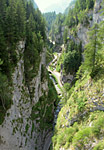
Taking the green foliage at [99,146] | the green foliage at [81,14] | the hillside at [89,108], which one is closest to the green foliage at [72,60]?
the green foliage at [81,14]

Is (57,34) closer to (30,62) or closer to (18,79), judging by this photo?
(30,62)

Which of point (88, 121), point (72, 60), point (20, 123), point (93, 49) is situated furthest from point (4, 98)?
point (72, 60)

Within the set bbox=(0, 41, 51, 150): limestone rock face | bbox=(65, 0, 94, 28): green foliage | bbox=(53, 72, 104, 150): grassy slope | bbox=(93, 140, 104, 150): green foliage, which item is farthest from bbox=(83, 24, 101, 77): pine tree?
bbox=(65, 0, 94, 28): green foliage

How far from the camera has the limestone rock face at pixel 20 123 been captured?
20466 mm

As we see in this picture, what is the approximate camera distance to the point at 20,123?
A: 24719mm

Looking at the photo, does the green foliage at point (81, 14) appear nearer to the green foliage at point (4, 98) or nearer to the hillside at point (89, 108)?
the hillside at point (89, 108)

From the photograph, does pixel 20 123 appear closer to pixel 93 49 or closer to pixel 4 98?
pixel 4 98

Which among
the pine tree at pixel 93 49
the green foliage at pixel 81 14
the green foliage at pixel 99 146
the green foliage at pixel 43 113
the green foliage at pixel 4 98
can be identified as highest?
the green foliage at pixel 81 14

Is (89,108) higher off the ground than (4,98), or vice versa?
(4,98)

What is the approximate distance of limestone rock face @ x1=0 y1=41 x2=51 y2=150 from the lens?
67.1ft

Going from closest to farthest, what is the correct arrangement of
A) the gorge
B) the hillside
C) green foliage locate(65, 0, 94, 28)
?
the hillside → the gorge → green foliage locate(65, 0, 94, 28)

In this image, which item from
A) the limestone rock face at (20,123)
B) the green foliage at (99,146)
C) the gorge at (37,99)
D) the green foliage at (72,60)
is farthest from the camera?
the green foliage at (72,60)

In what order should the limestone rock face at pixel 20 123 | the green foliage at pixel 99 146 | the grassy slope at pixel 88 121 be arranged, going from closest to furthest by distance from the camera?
1. the green foliage at pixel 99 146
2. the grassy slope at pixel 88 121
3. the limestone rock face at pixel 20 123

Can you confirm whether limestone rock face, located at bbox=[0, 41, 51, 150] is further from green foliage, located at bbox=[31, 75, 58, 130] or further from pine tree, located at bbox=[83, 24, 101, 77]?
pine tree, located at bbox=[83, 24, 101, 77]
